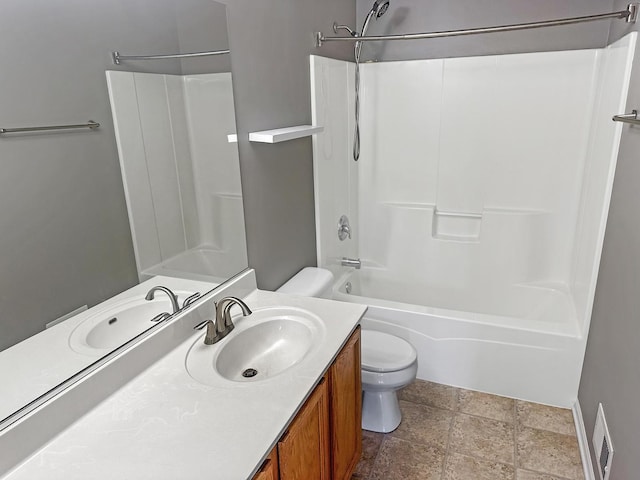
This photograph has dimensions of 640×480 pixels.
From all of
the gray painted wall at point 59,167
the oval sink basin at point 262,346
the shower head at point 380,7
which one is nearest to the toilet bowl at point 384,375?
the oval sink basin at point 262,346

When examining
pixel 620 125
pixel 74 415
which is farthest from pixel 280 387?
pixel 620 125

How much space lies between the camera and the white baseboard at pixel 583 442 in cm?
197

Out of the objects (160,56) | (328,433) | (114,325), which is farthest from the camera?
(328,433)

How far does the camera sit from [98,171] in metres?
1.26

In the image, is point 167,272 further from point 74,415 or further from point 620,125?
point 620,125

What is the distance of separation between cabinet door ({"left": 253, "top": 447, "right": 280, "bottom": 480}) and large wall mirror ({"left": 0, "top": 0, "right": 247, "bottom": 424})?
0.57 m

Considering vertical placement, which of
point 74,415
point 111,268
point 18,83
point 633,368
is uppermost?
point 18,83

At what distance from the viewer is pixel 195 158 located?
1688 mm

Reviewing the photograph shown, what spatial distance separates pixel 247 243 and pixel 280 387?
83cm

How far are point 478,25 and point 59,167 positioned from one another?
268 centimetres

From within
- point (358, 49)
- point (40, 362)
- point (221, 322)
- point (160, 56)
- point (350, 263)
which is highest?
point (358, 49)

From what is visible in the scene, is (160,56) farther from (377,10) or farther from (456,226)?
(456,226)

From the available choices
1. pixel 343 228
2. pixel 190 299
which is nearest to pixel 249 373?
pixel 190 299

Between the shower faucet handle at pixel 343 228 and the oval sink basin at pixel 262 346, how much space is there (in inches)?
A: 48.6
